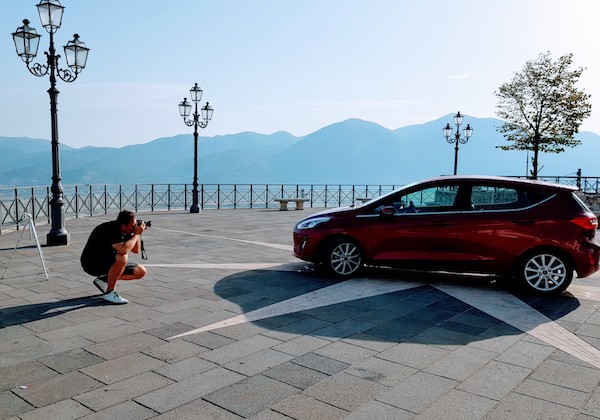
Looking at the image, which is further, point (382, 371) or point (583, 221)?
point (583, 221)

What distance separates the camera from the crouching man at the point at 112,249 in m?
5.88

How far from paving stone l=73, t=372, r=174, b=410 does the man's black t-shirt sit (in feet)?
8.01

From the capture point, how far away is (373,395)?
3531 mm

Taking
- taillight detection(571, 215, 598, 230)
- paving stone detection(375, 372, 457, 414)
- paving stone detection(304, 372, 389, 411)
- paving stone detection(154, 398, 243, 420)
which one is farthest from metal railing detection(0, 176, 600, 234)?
paving stone detection(154, 398, 243, 420)

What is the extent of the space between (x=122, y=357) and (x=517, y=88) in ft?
95.5

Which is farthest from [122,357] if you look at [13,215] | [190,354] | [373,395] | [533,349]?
[13,215]

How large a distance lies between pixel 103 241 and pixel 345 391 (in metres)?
3.66

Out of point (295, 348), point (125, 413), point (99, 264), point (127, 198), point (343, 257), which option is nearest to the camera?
point (125, 413)

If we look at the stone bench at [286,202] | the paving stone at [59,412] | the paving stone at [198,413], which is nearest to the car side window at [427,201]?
the paving stone at [198,413]

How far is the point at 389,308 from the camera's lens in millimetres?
5852

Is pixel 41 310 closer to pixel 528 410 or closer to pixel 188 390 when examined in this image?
pixel 188 390

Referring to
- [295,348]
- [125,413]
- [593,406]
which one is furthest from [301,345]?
[593,406]

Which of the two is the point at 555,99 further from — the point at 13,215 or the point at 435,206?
the point at 13,215

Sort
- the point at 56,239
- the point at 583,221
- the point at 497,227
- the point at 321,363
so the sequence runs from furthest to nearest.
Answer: the point at 56,239
the point at 497,227
the point at 583,221
the point at 321,363
